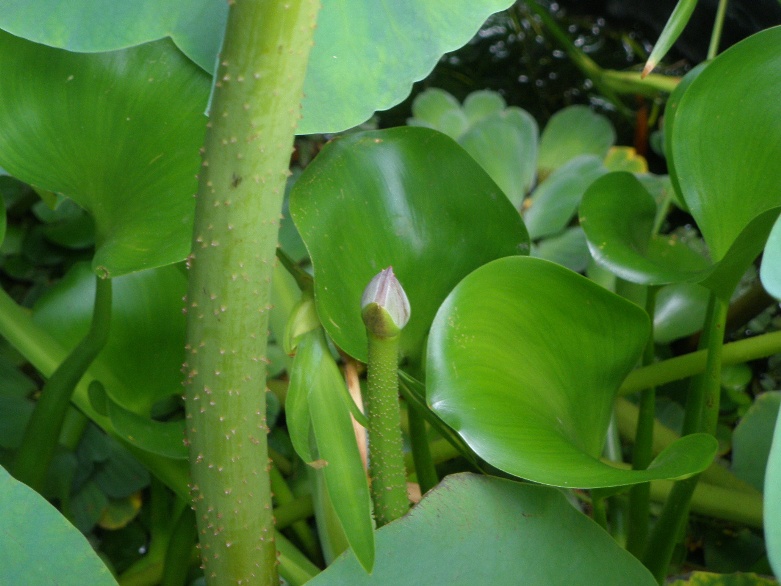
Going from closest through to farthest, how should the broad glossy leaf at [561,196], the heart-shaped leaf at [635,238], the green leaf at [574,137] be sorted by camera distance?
the heart-shaped leaf at [635,238]
the broad glossy leaf at [561,196]
the green leaf at [574,137]

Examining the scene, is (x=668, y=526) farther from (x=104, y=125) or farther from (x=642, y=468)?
(x=104, y=125)

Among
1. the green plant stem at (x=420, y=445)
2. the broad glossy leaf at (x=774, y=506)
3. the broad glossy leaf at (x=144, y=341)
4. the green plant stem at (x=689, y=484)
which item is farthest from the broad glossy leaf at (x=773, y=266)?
the broad glossy leaf at (x=144, y=341)

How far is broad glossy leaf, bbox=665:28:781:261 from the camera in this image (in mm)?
381

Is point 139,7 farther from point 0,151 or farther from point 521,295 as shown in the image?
point 521,295

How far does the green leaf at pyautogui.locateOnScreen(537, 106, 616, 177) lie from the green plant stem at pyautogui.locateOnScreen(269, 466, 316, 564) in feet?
1.74

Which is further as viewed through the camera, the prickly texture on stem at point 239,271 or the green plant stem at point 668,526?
the green plant stem at point 668,526

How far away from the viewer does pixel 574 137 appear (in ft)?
2.93

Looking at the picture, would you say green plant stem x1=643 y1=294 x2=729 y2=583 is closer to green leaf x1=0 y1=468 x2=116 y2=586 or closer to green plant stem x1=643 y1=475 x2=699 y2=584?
green plant stem x1=643 y1=475 x2=699 y2=584

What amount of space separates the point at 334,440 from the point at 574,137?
68 centimetres

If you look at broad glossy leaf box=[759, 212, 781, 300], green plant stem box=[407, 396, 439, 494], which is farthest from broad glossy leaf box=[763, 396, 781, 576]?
green plant stem box=[407, 396, 439, 494]

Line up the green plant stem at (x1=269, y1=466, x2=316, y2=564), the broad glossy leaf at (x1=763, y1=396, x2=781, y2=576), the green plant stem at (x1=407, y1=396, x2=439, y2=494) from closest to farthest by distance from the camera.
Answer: the broad glossy leaf at (x1=763, y1=396, x2=781, y2=576)
the green plant stem at (x1=407, y1=396, x2=439, y2=494)
the green plant stem at (x1=269, y1=466, x2=316, y2=564)

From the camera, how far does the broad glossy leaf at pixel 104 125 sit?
0.41m

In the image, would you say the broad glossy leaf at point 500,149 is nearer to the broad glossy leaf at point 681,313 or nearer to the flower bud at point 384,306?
the broad glossy leaf at point 681,313

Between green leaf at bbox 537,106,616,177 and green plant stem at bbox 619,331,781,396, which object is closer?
green plant stem at bbox 619,331,781,396
